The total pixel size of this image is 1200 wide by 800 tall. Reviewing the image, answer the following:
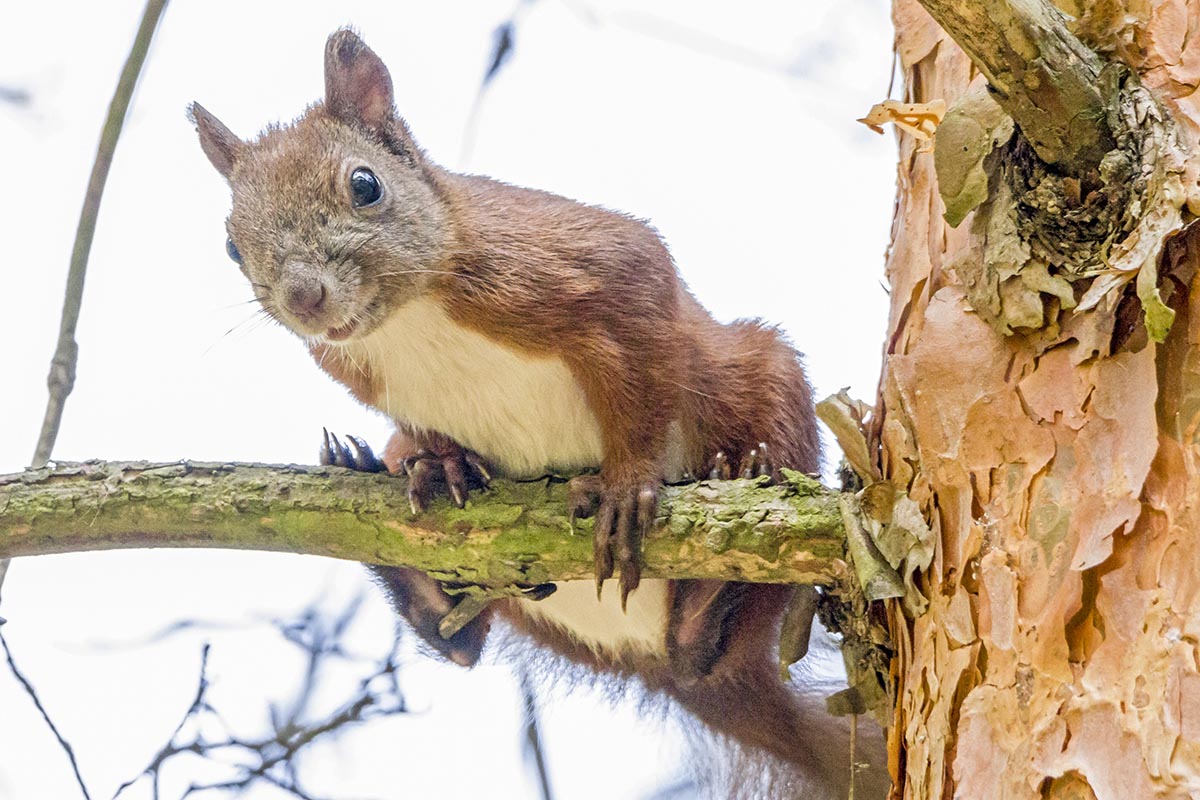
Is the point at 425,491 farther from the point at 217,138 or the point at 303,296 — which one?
the point at 217,138

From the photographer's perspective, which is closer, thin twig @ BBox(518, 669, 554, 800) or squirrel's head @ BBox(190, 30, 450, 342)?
squirrel's head @ BBox(190, 30, 450, 342)

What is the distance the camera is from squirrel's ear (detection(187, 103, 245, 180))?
3.32 m

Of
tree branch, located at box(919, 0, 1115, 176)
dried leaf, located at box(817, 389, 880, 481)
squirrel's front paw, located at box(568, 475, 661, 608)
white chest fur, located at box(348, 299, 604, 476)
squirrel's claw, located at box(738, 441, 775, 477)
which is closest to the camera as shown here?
tree branch, located at box(919, 0, 1115, 176)

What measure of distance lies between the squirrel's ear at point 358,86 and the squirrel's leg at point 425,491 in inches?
34.6

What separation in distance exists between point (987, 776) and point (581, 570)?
1087 mm

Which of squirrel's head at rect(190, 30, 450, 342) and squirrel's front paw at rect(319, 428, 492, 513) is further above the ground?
squirrel's head at rect(190, 30, 450, 342)

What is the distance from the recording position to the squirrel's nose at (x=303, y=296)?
266 cm

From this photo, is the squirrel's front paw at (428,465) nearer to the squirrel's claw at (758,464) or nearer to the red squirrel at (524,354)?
the red squirrel at (524,354)

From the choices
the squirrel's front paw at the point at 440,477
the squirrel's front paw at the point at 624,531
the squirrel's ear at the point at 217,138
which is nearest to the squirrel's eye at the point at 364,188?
the squirrel's ear at the point at 217,138

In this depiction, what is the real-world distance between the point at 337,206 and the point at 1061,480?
1.87 metres

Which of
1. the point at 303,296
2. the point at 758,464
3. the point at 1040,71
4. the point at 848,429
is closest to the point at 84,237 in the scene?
the point at 303,296

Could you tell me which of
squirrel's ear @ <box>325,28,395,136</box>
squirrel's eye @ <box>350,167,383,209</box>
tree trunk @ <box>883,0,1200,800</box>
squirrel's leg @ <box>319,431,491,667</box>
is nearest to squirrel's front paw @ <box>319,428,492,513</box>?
squirrel's leg @ <box>319,431,491,667</box>

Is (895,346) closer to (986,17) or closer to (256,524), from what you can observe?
Result: (986,17)

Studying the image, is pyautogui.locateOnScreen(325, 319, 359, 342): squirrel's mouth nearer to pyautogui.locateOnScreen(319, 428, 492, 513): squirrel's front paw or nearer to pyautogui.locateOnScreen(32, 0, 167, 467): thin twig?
pyautogui.locateOnScreen(319, 428, 492, 513): squirrel's front paw
